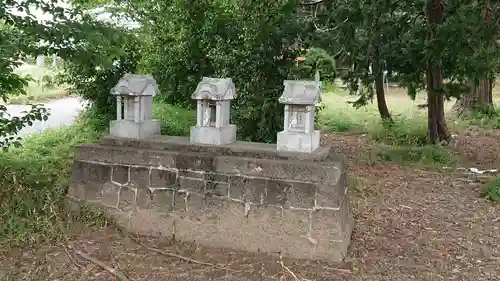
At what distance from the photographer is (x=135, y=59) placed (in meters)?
11.2

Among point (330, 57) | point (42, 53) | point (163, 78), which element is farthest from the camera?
point (163, 78)

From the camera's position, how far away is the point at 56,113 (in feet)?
45.9

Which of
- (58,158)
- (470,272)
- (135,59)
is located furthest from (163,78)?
(470,272)

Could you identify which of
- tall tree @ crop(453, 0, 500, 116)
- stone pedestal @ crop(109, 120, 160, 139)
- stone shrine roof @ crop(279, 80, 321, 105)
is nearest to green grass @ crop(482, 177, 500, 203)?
tall tree @ crop(453, 0, 500, 116)

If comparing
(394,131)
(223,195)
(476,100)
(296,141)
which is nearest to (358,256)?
(296,141)

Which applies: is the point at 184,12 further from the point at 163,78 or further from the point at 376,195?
the point at 376,195

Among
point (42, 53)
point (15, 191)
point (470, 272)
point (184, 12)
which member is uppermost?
point (184, 12)

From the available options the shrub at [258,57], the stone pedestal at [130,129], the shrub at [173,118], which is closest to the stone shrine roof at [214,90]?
the stone pedestal at [130,129]

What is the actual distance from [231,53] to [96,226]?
4138 mm

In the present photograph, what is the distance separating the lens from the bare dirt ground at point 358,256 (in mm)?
4617

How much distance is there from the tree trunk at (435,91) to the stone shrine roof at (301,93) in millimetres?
5029

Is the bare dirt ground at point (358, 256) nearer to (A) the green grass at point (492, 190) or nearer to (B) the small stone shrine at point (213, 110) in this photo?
(A) the green grass at point (492, 190)

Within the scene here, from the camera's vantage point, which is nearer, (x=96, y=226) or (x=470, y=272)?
(x=470, y=272)

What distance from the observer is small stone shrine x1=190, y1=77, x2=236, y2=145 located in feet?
17.0
